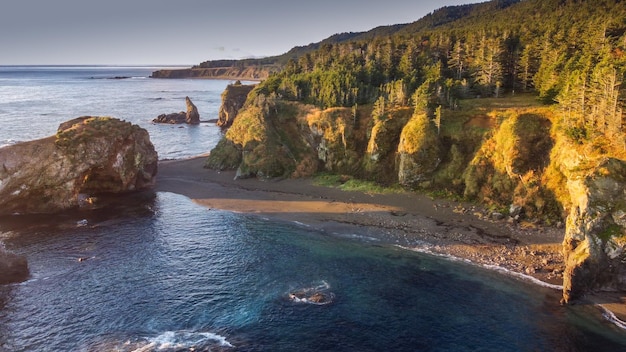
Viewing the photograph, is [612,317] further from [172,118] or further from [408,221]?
[172,118]

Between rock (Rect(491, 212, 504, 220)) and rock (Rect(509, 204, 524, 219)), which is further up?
rock (Rect(509, 204, 524, 219))

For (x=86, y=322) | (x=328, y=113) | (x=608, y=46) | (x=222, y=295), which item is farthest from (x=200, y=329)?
(x=608, y=46)

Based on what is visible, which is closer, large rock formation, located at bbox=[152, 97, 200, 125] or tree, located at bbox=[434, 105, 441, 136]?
tree, located at bbox=[434, 105, 441, 136]

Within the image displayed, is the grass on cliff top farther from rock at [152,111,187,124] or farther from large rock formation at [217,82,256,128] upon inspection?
rock at [152,111,187,124]

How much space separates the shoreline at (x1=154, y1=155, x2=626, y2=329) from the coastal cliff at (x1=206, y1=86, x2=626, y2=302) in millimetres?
2884

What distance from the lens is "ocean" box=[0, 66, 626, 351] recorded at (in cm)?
3841

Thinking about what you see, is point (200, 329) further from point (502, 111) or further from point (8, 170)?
point (502, 111)

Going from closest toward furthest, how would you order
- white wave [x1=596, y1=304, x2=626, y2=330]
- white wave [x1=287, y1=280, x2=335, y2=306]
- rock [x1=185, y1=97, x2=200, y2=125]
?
white wave [x1=596, y1=304, x2=626, y2=330] < white wave [x1=287, y1=280, x2=335, y2=306] < rock [x1=185, y1=97, x2=200, y2=125]

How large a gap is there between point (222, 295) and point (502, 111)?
5896cm

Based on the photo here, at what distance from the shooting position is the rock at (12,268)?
163 ft

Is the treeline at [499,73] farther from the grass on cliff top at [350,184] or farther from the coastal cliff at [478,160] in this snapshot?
the grass on cliff top at [350,184]

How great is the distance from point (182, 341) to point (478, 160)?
5504cm

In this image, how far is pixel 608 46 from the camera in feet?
260

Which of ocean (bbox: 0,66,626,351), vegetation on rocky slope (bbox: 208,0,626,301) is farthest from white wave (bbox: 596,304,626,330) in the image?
vegetation on rocky slope (bbox: 208,0,626,301)
